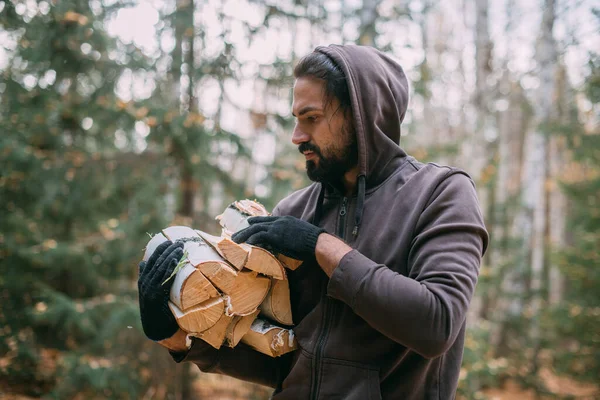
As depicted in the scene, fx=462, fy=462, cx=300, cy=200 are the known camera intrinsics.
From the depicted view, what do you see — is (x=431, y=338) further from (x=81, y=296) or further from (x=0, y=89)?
(x=0, y=89)

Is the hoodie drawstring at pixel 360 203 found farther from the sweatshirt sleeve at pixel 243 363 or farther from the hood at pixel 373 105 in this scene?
the sweatshirt sleeve at pixel 243 363

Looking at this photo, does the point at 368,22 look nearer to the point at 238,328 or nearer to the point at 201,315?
the point at 238,328

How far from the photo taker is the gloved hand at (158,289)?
6.20 ft

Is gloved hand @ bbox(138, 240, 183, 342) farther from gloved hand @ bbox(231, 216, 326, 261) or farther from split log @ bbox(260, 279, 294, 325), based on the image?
split log @ bbox(260, 279, 294, 325)

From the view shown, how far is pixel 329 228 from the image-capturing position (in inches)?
86.0

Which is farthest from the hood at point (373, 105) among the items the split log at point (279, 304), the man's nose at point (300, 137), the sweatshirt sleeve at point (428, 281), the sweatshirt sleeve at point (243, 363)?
the sweatshirt sleeve at point (243, 363)

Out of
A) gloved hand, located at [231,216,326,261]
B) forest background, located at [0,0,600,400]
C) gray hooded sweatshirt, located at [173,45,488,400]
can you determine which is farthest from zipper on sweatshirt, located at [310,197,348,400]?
forest background, located at [0,0,600,400]

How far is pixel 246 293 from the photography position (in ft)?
6.37

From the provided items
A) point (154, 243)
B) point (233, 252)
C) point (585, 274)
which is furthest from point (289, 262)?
point (585, 274)

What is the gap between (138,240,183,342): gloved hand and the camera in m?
1.89

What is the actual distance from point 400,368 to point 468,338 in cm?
582

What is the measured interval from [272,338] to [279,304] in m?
0.15

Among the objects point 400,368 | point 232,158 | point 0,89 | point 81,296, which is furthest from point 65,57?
point 400,368

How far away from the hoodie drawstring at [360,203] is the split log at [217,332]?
2.16 ft
